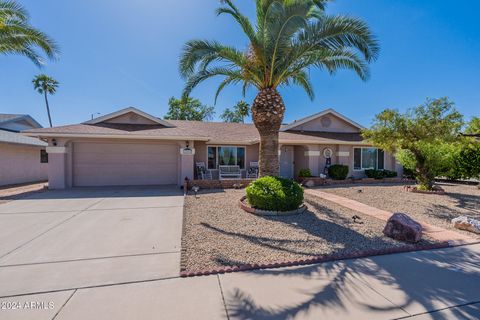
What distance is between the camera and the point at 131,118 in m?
15.1

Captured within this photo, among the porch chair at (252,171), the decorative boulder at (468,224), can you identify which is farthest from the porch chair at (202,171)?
the decorative boulder at (468,224)

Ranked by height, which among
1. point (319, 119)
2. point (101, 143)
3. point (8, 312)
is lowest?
Result: point (8, 312)

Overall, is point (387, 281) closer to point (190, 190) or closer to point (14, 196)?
point (190, 190)

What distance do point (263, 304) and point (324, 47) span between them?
809cm

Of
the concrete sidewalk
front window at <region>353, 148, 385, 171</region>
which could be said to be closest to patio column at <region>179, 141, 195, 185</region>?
the concrete sidewalk

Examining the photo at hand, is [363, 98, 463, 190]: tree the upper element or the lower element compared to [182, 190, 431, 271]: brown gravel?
upper

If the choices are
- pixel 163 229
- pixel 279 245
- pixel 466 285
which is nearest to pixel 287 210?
pixel 279 245

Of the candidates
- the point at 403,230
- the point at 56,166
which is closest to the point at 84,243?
the point at 403,230

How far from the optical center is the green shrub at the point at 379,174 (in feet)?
53.7

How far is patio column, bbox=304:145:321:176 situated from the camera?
15758 mm

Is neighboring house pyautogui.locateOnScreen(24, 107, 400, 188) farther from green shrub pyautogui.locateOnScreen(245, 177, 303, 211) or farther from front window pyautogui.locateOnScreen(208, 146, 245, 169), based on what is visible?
green shrub pyautogui.locateOnScreen(245, 177, 303, 211)

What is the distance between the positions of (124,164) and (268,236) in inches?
448

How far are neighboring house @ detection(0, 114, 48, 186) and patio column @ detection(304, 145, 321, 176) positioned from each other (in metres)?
18.9

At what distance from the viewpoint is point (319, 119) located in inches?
704
